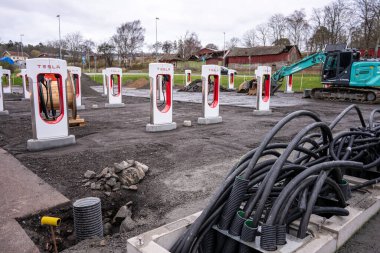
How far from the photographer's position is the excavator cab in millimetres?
18062

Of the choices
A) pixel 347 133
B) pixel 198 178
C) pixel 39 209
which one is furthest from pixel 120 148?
pixel 347 133

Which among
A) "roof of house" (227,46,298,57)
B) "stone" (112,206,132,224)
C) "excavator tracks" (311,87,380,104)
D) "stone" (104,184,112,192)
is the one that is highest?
"roof of house" (227,46,298,57)

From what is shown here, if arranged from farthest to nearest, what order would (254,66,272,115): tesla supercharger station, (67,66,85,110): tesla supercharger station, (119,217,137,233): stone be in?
(67,66,85,110): tesla supercharger station → (254,66,272,115): tesla supercharger station → (119,217,137,233): stone

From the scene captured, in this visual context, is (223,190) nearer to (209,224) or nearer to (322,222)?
(209,224)

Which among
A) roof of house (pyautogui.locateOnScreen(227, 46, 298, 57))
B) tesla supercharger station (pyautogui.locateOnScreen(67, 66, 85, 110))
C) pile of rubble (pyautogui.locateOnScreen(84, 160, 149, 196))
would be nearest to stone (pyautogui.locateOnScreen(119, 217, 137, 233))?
pile of rubble (pyautogui.locateOnScreen(84, 160, 149, 196))

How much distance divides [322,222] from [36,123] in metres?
6.58

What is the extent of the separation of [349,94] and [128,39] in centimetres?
8546

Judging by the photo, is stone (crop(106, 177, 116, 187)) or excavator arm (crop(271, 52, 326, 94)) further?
excavator arm (crop(271, 52, 326, 94))

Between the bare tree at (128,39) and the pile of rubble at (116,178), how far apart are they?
91014 millimetres

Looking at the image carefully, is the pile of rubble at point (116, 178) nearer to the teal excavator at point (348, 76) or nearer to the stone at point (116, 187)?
the stone at point (116, 187)

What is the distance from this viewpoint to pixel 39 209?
13.1 feet

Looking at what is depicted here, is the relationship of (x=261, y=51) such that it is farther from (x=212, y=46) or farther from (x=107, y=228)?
(x=107, y=228)

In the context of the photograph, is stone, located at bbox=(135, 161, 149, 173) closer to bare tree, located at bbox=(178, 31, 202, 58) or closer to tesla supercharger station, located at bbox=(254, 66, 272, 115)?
tesla supercharger station, located at bbox=(254, 66, 272, 115)

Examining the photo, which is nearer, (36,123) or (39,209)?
(39,209)
